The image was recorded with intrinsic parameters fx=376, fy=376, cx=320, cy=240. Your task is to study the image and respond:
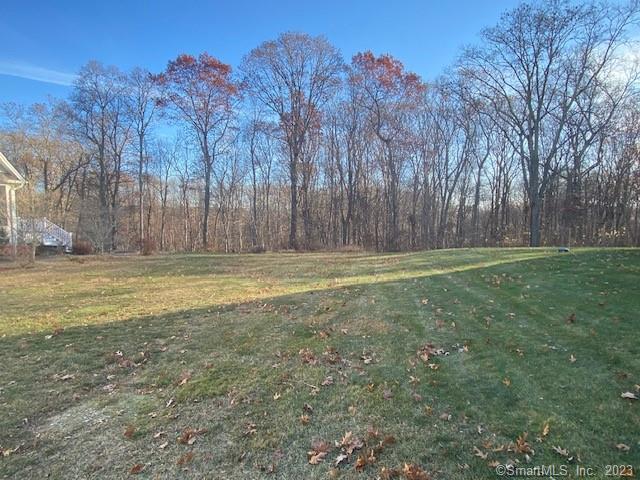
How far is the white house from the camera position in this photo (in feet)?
49.9

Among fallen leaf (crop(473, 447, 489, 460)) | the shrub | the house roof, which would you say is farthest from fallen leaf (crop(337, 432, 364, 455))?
the shrub

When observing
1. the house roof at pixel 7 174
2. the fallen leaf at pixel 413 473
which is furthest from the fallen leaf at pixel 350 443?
the house roof at pixel 7 174

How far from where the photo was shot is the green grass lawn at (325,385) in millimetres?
2609

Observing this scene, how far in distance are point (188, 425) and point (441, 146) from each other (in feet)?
97.2

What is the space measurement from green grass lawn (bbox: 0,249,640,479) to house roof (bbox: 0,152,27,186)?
1366 cm

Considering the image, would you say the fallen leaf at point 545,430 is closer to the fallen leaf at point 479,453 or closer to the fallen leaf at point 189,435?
the fallen leaf at point 479,453

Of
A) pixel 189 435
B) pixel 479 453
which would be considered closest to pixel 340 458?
pixel 479 453

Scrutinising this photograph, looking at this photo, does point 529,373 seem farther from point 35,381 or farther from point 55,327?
point 55,327

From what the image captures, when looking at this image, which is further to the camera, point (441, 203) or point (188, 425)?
point (441, 203)

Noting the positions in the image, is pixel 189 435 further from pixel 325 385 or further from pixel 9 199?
pixel 9 199

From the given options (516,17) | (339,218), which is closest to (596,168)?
(516,17)

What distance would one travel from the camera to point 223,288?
9359mm

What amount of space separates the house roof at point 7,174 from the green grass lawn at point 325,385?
1366 centimetres

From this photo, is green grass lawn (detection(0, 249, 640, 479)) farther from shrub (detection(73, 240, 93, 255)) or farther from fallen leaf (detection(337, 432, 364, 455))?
shrub (detection(73, 240, 93, 255))
